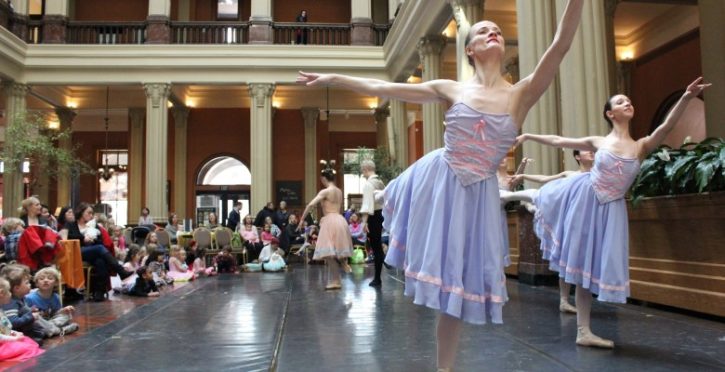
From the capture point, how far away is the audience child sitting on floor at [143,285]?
7484mm

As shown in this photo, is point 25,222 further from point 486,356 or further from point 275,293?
point 486,356

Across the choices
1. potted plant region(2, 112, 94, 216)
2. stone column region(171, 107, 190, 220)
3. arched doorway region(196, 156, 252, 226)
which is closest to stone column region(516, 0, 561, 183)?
potted plant region(2, 112, 94, 216)

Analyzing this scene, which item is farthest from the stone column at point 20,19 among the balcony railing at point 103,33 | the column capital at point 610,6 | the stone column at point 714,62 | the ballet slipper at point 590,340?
the ballet slipper at point 590,340

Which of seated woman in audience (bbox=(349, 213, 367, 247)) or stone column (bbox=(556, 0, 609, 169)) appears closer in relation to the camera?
stone column (bbox=(556, 0, 609, 169))

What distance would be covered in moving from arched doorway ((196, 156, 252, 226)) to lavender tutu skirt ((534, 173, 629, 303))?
785 inches

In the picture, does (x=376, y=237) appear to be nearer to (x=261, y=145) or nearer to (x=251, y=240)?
(x=251, y=240)

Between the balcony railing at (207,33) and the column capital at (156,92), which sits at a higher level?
the balcony railing at (207,33)

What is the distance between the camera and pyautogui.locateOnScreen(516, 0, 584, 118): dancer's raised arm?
241 centimetres

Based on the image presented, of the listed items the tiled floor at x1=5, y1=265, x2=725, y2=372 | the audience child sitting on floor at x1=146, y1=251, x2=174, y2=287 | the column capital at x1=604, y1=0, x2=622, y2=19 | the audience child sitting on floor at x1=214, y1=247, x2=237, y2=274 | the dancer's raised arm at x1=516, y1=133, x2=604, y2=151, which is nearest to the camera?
the tiled floor at x1=5, y1=265, x2=725, y2=372

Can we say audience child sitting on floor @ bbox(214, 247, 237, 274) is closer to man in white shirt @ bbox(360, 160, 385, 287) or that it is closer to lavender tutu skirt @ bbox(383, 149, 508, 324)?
man in white shirt @ bbox(360, 160, 385, 287)

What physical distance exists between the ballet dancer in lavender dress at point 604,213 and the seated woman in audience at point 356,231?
1003 cm

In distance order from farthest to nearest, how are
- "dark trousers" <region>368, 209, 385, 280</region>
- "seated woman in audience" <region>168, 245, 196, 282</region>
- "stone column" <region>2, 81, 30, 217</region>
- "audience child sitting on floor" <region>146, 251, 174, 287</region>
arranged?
"stone column" <region>2, 81, 30, 217</region>, "seated woman in audience" <region>168, 245, 196, 282</region>, "audience child sitting on floor" <region>146, 251, 174, 287</region>, "dark trousers" <region>368, 209, 385, 280</region>

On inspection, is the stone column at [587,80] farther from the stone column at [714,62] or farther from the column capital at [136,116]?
the column capital at [136,116]

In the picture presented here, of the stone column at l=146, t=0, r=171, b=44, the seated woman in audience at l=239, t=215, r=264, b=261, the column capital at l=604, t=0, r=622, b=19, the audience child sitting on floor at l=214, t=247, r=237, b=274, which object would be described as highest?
the stone column at l=146, t=0, r=171, b=44
